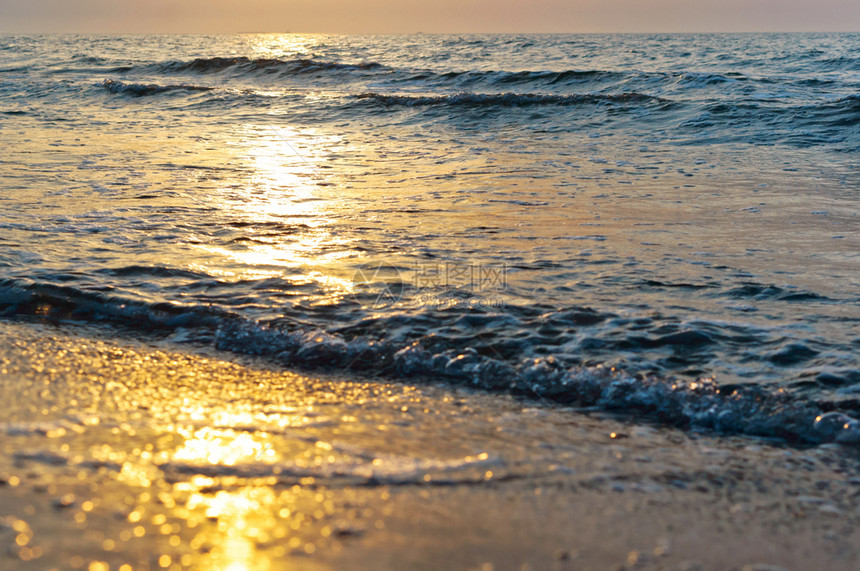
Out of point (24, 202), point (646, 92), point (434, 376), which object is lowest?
point (434, 376)

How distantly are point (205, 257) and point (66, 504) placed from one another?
120 inches

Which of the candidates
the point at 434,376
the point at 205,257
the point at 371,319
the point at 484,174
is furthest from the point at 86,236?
the point at 484,174

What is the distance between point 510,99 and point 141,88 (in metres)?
11.1

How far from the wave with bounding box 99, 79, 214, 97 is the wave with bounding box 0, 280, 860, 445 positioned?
17.3 meters

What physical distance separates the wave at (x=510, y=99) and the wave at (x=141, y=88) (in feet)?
21.7

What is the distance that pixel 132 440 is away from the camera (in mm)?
2270

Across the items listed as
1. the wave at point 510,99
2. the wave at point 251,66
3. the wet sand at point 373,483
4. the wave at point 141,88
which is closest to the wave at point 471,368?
the wet sand at point 373,483

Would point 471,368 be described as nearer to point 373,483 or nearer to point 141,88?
point 373,483

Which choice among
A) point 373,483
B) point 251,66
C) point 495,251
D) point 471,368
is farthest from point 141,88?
point 373,483

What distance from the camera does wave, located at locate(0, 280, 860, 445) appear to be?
273 cm

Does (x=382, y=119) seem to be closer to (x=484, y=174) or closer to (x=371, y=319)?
(x=484, y=174)

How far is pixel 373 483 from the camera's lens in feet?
6.93

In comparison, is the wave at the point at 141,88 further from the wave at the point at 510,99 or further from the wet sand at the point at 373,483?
the wet sand at the point at 373,483

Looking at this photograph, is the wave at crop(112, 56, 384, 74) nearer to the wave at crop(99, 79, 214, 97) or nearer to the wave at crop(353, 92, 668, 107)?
the wave at crop(99, 79, 214, 97)
